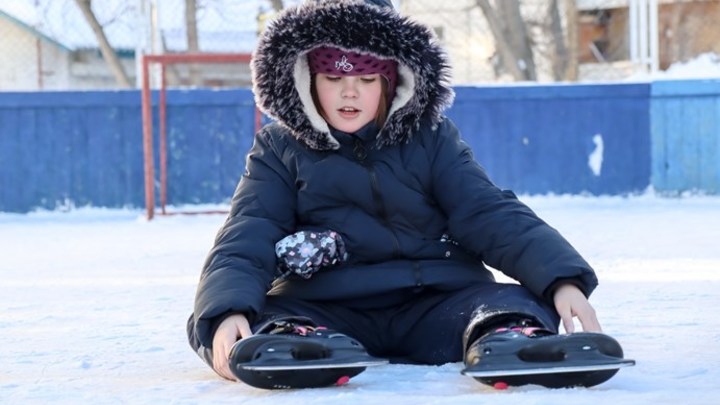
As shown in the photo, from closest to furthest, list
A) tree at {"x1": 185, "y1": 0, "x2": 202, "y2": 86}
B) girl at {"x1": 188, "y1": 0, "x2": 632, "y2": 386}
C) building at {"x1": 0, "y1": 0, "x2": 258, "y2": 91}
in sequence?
girl at {"x1": 188, "y1": 0, "x2": 632, "y2": 386} < building at {"x1": 0, "y1": 0, "x2": 258, "y2": 91} < tree at {"x1": 185, "y1": 0, "x2": 202, "y2": 86}

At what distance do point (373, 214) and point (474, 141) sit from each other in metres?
5.70

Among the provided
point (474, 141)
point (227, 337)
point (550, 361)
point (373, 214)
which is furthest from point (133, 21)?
point (550, 361)

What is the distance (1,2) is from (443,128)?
1138cm

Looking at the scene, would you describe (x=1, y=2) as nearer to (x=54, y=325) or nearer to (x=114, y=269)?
(x=114, y=269)

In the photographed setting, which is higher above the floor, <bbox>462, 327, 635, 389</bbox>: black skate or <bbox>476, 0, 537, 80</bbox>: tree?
<bbox>476, 0, 537, 80</bbox>: tree

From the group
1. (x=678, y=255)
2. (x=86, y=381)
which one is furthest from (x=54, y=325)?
(x=678, y=255)

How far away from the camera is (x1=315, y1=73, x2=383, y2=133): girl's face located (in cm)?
270

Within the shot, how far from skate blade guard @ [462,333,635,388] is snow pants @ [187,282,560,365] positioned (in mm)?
248

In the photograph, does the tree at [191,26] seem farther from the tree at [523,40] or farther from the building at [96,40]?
the tree at [523,40]

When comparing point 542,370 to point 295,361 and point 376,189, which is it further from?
point 376,189

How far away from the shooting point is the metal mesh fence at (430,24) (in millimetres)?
9984

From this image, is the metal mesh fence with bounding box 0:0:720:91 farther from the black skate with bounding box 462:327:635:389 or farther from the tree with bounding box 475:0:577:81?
the black skate with bounding box 462:327:635:389

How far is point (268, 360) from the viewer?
6.99ft

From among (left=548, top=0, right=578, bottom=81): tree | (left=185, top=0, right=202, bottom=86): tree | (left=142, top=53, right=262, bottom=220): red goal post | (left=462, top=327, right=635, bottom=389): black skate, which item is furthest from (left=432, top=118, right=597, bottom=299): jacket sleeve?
(left=548, top=0, right=578, bottom=81): tree
